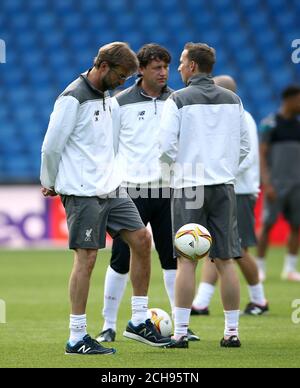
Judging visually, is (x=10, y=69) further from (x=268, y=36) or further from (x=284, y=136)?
(x=284, y=136)

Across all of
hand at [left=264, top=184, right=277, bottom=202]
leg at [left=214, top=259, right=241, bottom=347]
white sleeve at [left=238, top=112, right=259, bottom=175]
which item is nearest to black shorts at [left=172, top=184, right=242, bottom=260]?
leg at [left=214, top=259, right=241, bottom=347]

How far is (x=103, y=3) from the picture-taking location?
24.2 m

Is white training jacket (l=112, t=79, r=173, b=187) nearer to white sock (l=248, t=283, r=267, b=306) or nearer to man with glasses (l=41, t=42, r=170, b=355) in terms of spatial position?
man with glasses (l=41, t=42, r=170, b=355)

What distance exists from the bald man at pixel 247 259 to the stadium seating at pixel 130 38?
11882mm

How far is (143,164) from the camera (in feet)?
26.6

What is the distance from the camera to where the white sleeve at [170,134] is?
7.34 meters

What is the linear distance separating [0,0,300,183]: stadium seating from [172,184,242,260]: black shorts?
1435 cm

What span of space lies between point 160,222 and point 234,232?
2.88 feet

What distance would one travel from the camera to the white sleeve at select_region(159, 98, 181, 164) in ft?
24.1

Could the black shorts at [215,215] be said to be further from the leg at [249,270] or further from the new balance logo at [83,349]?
the leg at [249,270]

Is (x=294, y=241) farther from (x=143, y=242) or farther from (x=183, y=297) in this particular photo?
(x=143, y=242)

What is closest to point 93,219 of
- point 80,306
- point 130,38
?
point 80,306

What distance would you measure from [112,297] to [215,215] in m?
1.21

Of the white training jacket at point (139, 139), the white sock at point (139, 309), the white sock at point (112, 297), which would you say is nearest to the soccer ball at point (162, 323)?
the white sock at point (139, 309)
